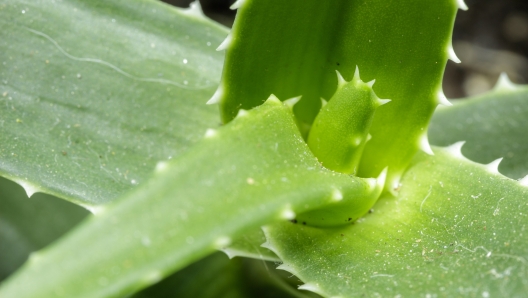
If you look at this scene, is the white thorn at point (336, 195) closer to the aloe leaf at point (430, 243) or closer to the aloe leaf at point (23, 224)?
the aloe leaf at point (430, 243)

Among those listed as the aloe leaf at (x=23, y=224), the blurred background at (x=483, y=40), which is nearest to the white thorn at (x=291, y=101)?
the aloe leaf at (x=23, y=224)

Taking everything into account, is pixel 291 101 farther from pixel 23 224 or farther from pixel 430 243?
pixel 23 224

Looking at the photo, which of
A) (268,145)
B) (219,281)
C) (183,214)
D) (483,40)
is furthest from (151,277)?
(483,40)

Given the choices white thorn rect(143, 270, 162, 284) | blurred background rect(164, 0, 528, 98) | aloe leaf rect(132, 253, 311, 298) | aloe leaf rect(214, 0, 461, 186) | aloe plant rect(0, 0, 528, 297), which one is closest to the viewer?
white thorn rect(143, 270, 162, 284)

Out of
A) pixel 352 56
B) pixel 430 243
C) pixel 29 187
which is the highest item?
pixel 352 56

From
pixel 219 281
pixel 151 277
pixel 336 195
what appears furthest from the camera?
pixel 219 281

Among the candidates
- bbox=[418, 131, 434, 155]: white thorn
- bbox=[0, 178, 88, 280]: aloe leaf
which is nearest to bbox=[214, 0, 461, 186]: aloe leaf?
bbox=[418, 131, 434, 155]: white thorn

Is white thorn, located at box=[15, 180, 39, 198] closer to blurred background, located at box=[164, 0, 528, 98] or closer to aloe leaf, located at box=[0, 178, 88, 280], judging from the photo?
aloe leaf, located at box=[0, 178, 88, 280]
